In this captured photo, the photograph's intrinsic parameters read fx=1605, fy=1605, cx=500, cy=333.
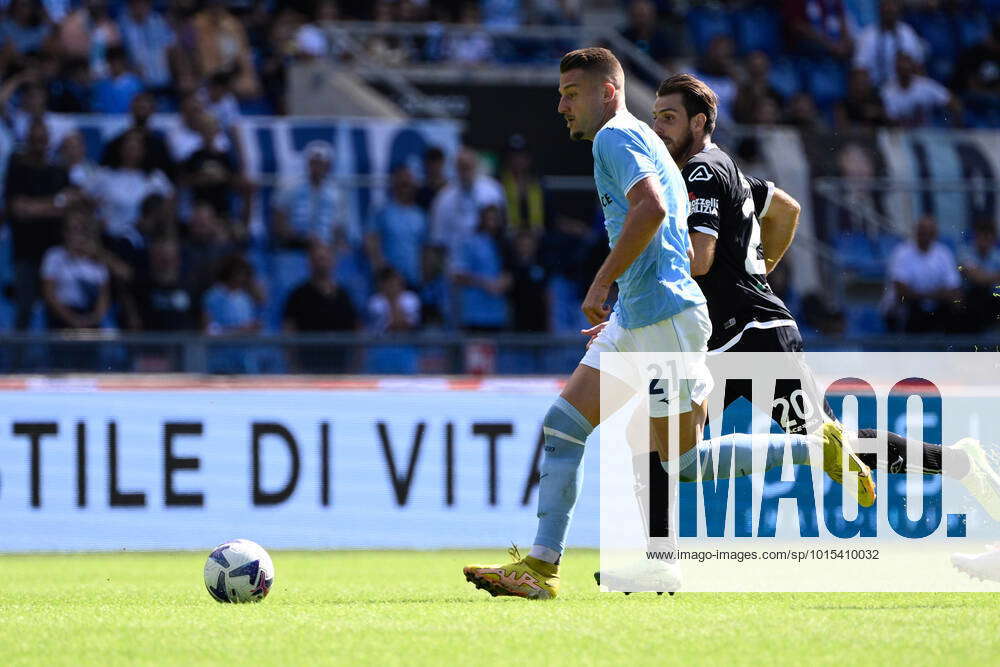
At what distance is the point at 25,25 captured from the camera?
15945mm

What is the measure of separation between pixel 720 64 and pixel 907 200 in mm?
2782

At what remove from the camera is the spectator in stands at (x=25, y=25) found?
51.8 ft

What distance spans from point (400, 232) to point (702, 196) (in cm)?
764

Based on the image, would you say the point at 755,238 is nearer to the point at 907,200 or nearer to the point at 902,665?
the point at 902,665

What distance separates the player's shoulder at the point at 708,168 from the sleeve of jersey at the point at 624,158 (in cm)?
40

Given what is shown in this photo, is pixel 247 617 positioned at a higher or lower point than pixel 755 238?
lower

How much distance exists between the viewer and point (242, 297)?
514 inches

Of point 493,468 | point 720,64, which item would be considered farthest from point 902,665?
point 720,64

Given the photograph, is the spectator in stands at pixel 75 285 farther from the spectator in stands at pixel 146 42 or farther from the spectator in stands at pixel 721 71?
the spectator in stands at pixel 721 71

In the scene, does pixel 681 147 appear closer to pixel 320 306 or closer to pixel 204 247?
pixel 320 306

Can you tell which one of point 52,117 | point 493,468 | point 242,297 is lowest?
point 493,468

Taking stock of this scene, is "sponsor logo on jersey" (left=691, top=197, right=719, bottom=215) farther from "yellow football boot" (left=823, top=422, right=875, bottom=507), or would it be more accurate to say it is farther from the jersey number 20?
"yellow football boot" (left=823, top=422, right=875, bottom=507)

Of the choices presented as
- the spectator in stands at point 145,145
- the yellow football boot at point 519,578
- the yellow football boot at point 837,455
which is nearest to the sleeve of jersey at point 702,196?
the yellow football boot at point 837,455

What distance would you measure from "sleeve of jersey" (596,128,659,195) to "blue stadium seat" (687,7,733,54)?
12785mm
